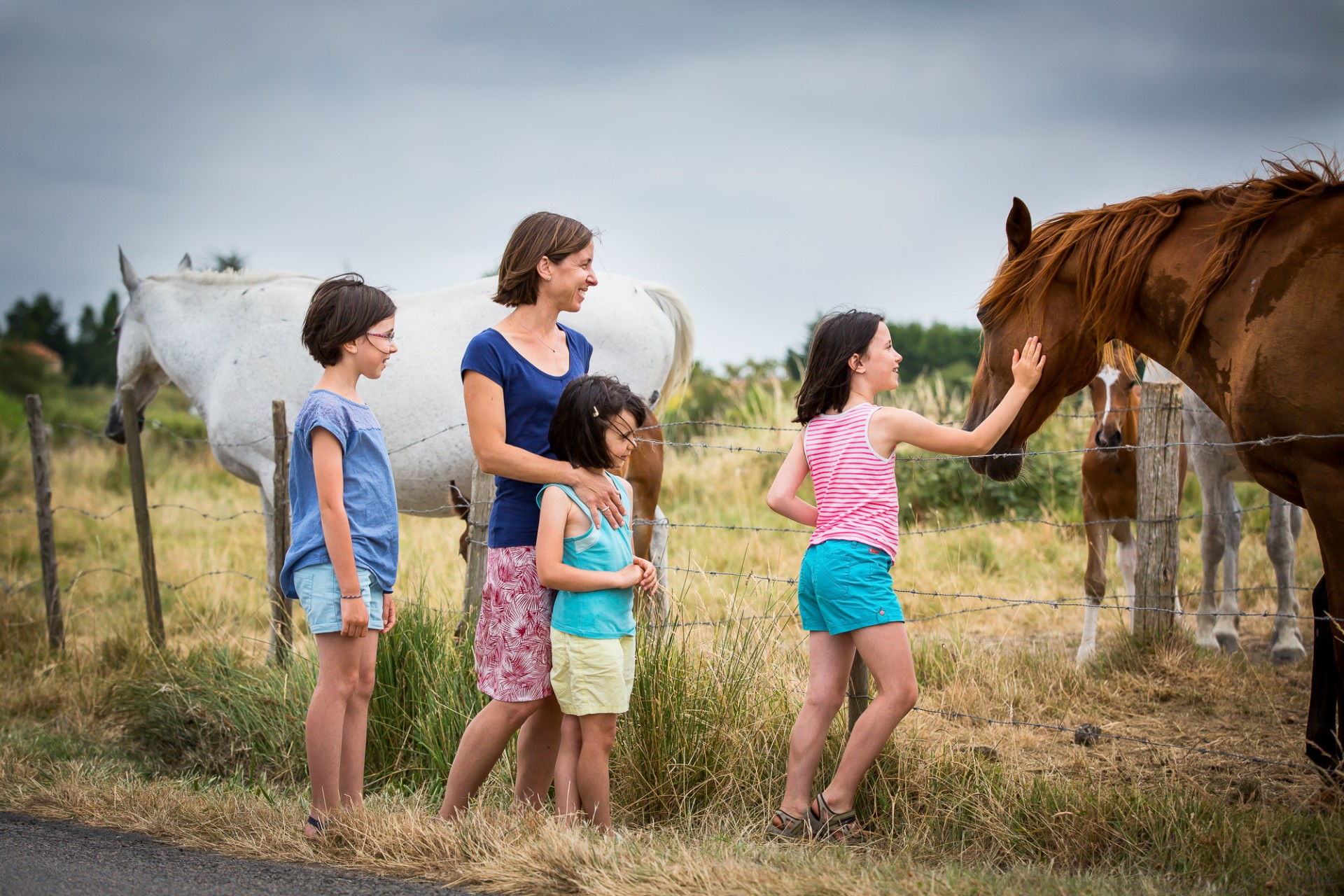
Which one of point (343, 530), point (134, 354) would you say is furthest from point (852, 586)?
point (134, 354)

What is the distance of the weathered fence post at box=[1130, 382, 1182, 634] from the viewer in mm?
4902

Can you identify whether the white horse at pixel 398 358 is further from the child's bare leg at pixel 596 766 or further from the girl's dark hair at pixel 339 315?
the child's bare leg at pixel 596 766

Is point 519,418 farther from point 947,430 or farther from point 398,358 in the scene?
point 398,358

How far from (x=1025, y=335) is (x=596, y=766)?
6.28 feet

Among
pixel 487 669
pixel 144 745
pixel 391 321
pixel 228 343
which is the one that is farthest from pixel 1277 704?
pixel 228 343

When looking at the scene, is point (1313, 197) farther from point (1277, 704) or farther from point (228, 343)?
point (228, 343)

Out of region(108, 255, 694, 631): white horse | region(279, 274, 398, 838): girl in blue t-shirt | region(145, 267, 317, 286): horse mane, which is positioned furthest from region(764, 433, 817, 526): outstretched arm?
Answer: region(145, 267, 317, 286): horse mane

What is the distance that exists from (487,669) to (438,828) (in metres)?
0.49

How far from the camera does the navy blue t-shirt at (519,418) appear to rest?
2.93m

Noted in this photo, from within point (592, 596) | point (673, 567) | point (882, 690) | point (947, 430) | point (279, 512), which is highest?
point (947, 430)

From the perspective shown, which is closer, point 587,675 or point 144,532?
point 587,675

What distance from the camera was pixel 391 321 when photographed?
10.6ft

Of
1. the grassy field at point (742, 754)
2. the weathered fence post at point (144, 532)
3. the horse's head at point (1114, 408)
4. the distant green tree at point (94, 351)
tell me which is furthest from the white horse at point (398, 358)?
the distant green tree at point (94, 351)

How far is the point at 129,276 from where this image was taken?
665cm
